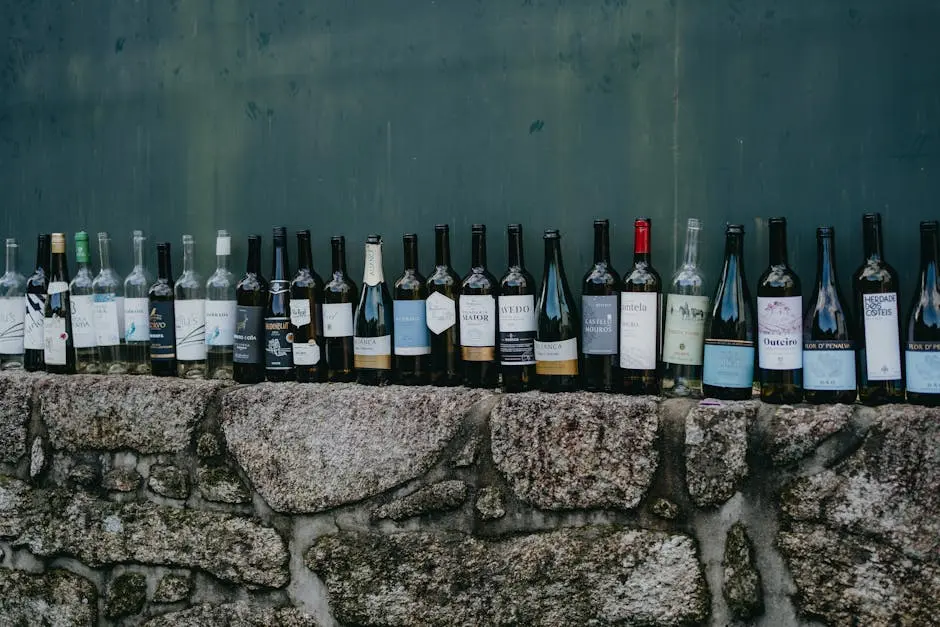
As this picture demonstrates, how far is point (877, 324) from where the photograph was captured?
183 cm

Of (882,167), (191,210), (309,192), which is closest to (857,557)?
(882,167)

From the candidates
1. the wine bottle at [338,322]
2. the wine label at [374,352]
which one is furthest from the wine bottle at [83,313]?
the wine label at [374,352]

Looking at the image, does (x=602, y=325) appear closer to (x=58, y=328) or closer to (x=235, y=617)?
(x=235, y=617)

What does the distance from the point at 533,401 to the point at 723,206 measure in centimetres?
60

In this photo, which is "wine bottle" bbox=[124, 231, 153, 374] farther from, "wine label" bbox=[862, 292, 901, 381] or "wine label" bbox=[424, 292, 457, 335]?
"wine label" bbox=[862, 292, 901, 381]

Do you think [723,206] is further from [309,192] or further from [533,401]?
[309,192]

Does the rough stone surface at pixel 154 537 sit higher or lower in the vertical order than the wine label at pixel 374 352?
lower

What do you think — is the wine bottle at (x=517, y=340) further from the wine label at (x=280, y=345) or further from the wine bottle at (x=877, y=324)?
the wine bottle at (x=877, y=324)

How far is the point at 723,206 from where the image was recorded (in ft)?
6.91

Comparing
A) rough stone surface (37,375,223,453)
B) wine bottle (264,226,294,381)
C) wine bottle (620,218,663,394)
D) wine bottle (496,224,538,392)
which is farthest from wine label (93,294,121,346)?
wine bottle (620,218,663,394)

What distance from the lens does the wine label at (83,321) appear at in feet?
8.48

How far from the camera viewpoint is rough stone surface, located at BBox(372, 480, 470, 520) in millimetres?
2020

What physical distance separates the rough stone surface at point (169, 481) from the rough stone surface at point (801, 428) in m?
1.36

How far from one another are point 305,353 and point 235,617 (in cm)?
63
